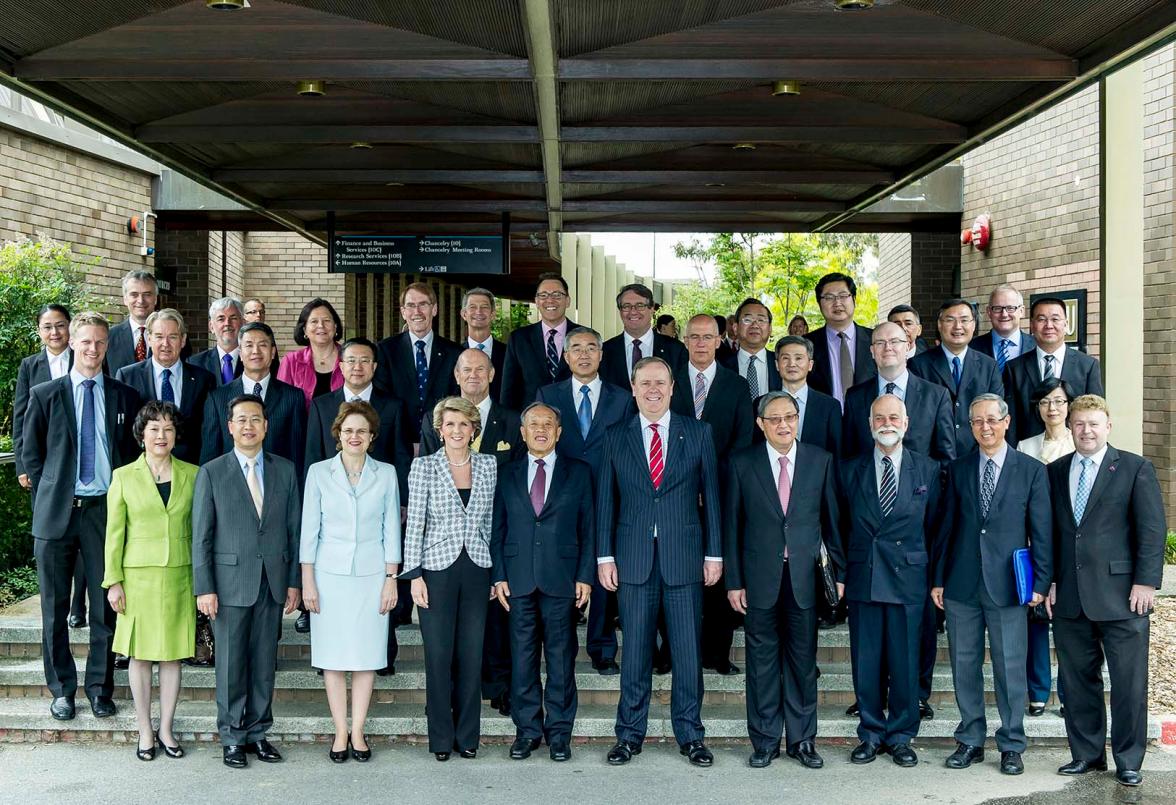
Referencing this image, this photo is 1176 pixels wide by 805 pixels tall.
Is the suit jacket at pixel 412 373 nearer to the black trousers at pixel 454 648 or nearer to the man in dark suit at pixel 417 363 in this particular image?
the man in dark suit at pixel 417 363

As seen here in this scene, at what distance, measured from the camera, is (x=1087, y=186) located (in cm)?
1160

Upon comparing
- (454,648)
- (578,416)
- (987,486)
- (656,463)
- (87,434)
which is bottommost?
(454,648)

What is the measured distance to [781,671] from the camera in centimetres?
611

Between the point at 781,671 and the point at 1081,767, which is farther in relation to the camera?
the point at 781,671

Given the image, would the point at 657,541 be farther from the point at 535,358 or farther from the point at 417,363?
the point at 417,363

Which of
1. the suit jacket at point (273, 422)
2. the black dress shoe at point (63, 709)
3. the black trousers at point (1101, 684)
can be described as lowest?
the black dress shoe at point (63, 709)

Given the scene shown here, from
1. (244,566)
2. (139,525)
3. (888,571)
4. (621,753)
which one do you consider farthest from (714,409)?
(139,525)

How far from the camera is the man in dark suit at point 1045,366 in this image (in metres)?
6.95

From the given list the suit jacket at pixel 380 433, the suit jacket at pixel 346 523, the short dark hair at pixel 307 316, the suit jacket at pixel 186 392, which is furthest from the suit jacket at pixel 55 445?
the suit jacket at pixel 346 523

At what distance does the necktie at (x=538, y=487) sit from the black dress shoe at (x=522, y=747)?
120 cm

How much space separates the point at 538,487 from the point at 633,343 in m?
1.66

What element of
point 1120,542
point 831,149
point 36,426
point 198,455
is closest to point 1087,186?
point 831,149

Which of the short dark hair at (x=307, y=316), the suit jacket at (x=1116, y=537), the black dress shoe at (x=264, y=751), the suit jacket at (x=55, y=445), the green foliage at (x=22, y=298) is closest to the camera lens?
the suit jacket at (x=1116, y=537)

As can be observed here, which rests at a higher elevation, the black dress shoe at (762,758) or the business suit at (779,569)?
the business suit at (779,569)
